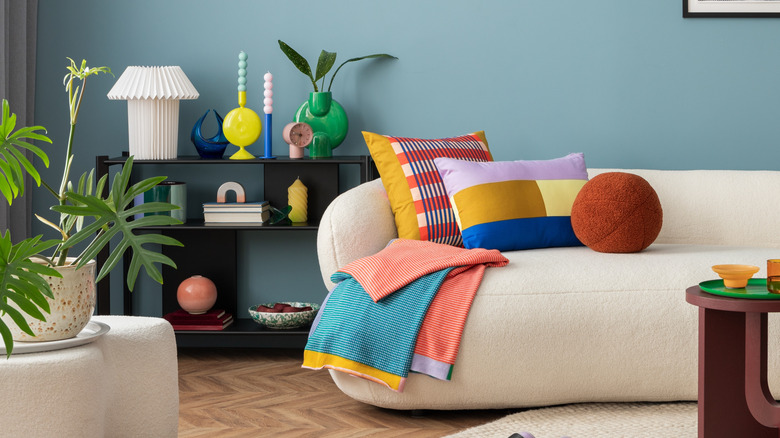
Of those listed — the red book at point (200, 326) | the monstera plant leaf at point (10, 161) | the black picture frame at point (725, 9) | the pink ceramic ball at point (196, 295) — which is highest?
the black picture frame at point (725, 9)

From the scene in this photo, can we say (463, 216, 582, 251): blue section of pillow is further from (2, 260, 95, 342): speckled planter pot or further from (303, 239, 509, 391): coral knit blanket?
(2, 260, 95, 342): speckled planter pot

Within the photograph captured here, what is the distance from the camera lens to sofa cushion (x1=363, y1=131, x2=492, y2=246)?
2.83 metres

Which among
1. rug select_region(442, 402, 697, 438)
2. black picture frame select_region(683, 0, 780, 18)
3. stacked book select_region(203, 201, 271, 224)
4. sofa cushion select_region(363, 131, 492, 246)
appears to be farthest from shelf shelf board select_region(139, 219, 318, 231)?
black picture frame select_region(683, 0, 780, 18)

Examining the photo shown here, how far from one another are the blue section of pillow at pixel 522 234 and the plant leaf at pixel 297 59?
3.58ft

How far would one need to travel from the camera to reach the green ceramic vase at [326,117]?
3441 millimetres

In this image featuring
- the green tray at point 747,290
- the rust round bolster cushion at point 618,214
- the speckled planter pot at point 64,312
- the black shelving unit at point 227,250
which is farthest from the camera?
the black shelving unit at point 227,250

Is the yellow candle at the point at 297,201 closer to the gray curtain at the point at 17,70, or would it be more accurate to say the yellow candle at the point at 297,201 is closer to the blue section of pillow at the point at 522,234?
the blue section of pillow at the point at 522,234

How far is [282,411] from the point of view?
255 centimetres

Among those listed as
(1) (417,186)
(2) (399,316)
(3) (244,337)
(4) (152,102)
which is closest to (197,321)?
(3) (244,337)

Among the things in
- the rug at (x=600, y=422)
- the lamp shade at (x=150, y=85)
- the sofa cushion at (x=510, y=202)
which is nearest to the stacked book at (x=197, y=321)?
the lamp shade at (x=150, y=85)

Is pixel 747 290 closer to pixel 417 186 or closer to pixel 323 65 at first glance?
pixel 417 186

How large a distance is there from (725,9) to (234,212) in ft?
7.22

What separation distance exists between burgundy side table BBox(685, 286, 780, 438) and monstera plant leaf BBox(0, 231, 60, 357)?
132 centimetres

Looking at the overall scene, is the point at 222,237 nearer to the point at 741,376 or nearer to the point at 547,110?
the point at 547,110
